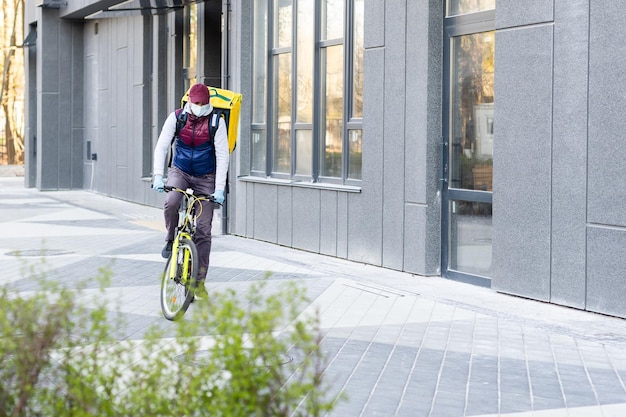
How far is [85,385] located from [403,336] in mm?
4767

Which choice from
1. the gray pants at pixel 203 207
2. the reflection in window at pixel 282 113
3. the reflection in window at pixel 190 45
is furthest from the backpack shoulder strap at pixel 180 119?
the reflection in window at pixel 190 45

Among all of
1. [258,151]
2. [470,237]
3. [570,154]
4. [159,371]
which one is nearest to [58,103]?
[258,151]

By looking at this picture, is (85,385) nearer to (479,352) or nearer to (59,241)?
(479,352)

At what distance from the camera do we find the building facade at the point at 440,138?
8.55 meters

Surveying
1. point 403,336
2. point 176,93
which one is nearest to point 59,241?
point 176,93

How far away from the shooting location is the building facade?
8.55 meters

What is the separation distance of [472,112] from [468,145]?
32 cm

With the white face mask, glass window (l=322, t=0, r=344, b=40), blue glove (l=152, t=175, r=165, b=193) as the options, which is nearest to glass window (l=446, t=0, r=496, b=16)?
glass window (l=322, t=0, r=344, b=40)

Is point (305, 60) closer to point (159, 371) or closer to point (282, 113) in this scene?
point (282, 113)

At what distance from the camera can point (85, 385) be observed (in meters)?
3.14

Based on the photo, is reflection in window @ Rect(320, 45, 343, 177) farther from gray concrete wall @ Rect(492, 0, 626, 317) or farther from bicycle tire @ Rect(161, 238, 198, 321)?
bicycle tire @ Rect(161, 238, 198, 321)

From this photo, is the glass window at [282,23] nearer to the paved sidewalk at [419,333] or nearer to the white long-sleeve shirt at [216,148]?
the paved sidewalk at [419,333]

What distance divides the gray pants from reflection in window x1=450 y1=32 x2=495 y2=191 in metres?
2.72

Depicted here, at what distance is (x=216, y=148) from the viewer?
8.77 meters
